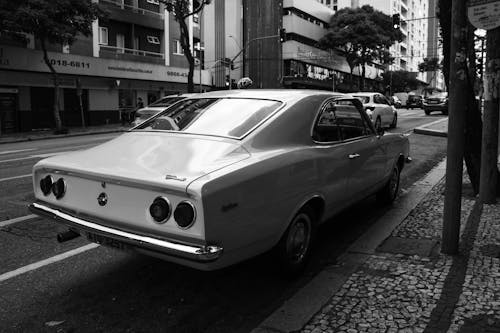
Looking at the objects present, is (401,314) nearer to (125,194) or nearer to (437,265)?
(437,265)

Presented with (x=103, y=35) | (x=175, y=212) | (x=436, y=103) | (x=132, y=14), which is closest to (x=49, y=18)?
(x=103, y=35)

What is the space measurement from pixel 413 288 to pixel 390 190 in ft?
9.49

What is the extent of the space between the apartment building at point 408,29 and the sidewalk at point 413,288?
75.3 m

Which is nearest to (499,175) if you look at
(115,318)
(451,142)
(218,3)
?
(451,142)

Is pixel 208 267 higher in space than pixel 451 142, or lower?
lower

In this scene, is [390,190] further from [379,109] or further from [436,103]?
[436,103]

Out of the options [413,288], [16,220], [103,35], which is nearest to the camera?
[413,288]

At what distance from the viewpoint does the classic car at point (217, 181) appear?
3.22 meters

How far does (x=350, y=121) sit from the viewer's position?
5.50 meters

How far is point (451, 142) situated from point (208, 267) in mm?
2709

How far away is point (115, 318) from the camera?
11.6 feet

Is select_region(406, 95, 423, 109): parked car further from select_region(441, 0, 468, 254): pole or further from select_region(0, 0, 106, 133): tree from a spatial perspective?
select_region(441, 0, 468, 254): pole

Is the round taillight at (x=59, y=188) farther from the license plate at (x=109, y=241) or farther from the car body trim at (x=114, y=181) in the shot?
the license plate at (x=109, y=241)

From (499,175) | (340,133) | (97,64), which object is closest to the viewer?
(340,133)
